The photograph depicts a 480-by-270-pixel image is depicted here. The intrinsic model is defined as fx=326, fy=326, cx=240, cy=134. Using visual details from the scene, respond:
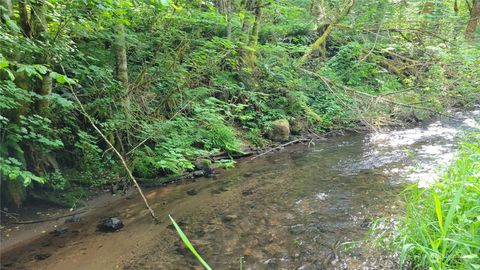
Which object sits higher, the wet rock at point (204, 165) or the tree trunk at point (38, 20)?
A: the tree trunk at point (38, 20)

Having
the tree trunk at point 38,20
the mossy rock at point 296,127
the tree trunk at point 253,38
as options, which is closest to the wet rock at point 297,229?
the tree trunk at point 38,20

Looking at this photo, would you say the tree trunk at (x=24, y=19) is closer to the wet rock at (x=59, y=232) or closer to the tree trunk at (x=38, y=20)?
the tree trunk at (x=38, y=20)

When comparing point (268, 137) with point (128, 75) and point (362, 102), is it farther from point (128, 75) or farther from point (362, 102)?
point (128, 75)

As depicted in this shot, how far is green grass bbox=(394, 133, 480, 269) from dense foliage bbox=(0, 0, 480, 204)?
9.21 feet

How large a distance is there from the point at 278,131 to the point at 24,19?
6489mm

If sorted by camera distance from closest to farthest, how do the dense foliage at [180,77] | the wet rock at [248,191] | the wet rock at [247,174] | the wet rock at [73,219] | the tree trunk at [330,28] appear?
the dense foliage at [180,77] < the wet rock at [73,219] < the wet rock at [248,191] < the wet rock at [247,174] < the tree trunk at [330,28]

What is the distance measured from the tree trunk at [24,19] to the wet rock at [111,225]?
8.72ft

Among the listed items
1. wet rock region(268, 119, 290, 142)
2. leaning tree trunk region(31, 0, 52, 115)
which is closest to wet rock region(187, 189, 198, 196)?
leaning tree trunk region(31, 0, 52, 115)

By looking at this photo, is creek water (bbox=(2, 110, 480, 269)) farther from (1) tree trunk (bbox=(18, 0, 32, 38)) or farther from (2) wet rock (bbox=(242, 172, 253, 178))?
(1) tree trunk (bbox=(18, 0, 32, 38))

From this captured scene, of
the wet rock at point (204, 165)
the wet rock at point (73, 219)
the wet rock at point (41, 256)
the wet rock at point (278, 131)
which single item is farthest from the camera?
the wet rock at point (278, 131)

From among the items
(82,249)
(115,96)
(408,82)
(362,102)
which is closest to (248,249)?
(82,249)

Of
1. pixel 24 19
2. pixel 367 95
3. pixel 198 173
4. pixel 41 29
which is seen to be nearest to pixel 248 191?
pixel 198 173

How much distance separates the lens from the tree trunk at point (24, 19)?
13.8ft

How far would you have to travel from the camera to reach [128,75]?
267 inches
